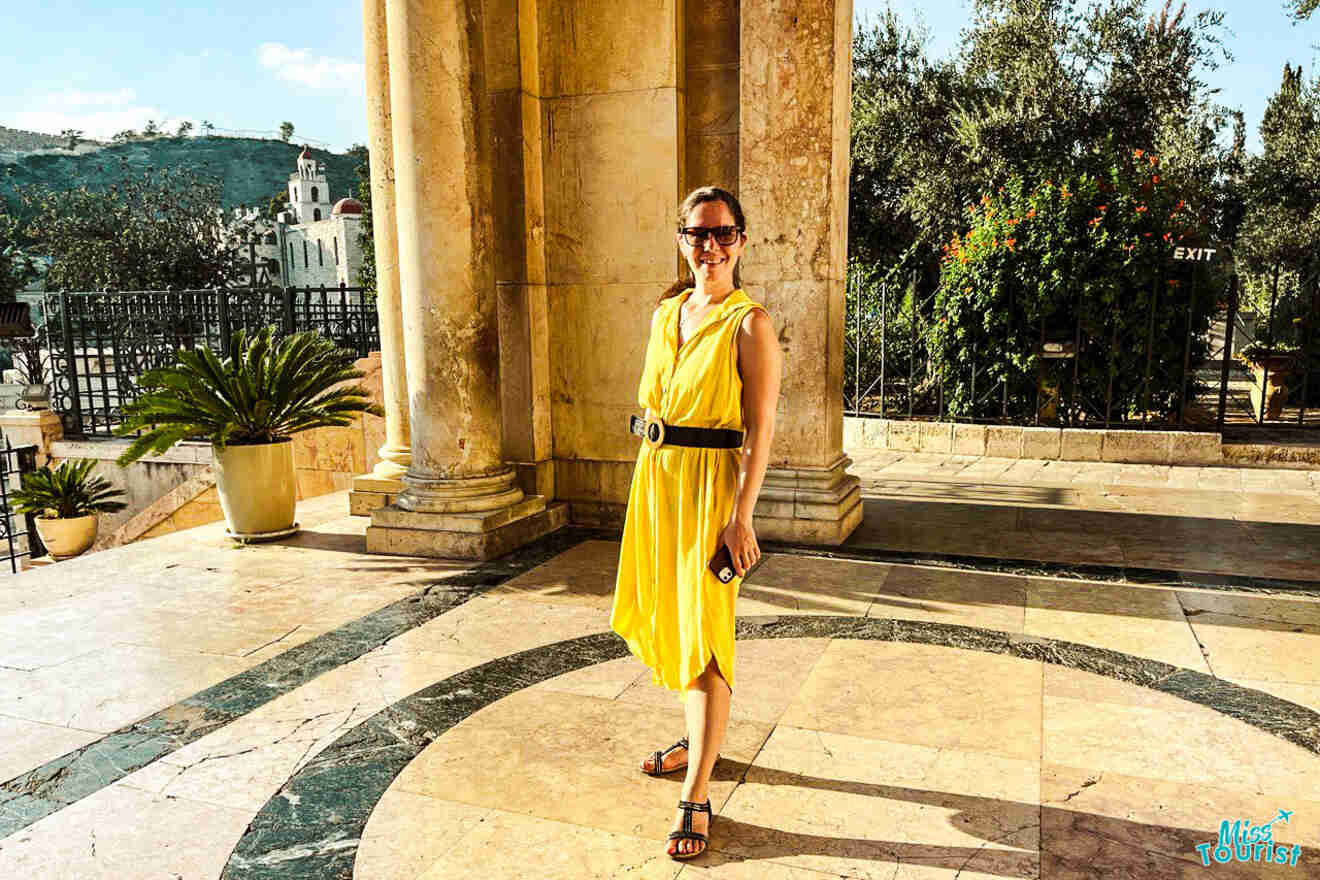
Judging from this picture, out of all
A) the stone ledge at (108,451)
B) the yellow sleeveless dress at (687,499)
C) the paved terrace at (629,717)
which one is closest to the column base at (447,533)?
the paved terrace at (629,717)

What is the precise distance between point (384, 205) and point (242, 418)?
6.32ft

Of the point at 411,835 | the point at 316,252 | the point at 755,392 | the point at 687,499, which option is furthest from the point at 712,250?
the point at 316,252

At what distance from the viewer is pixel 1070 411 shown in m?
10.3

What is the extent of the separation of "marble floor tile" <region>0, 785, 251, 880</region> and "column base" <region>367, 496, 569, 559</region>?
117 inches

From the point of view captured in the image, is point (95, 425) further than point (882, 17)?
No

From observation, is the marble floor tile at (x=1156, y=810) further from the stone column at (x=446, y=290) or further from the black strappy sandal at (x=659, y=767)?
the stone column at (x=446, y=290)

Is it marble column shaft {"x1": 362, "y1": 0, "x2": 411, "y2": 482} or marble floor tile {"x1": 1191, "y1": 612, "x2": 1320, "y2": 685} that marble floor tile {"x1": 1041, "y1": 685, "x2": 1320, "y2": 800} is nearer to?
marble floor tile {"x1": 1191, "y1": 612, "x2": 1320, "y2": 685}

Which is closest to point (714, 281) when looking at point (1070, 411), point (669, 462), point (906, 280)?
point (669, 462)

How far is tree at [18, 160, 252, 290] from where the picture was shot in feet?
129

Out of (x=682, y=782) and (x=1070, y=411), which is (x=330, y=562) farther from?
(x=1070, y=411)

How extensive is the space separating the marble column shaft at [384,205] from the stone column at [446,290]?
107 cm

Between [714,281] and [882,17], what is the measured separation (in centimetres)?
1606

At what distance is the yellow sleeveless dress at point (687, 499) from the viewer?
2555mm

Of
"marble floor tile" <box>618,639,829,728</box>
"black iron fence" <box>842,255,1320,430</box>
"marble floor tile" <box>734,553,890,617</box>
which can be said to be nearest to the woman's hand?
"marble floor tile" <box>618,639,829,728</box>
